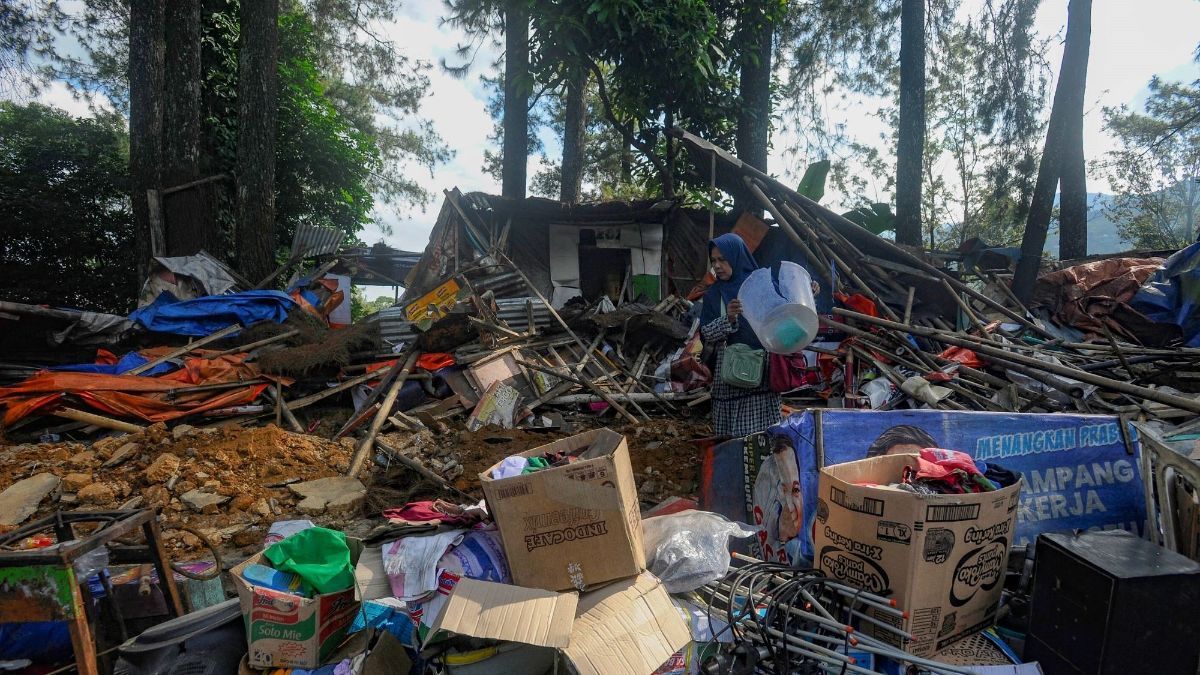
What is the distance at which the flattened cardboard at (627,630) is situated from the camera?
7.77 ft

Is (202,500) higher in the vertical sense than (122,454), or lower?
lower

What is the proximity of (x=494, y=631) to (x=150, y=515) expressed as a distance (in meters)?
1.70

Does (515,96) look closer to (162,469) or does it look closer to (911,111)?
(911,111)

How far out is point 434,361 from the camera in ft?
23.4

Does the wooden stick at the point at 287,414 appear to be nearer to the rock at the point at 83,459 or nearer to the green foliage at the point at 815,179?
the rock at the point at 83,459

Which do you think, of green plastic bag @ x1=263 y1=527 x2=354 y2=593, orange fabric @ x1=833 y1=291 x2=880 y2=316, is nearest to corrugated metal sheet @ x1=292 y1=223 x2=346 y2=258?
orange fabric @ x1=833 y1=291 x2=880 y2=316

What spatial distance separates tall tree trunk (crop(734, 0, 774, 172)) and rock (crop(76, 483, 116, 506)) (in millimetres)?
10478

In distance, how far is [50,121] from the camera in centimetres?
1414

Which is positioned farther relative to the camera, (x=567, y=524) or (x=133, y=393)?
(x=133, y=393)

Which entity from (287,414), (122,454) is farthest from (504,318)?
(122,454)

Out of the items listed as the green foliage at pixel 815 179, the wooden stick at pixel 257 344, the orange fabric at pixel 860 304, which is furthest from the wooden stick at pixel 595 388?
the green foliage at pixel 815 179

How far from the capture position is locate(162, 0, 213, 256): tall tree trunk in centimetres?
918

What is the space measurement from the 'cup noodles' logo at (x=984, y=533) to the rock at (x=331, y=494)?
155 inches

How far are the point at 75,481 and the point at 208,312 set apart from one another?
3200mm
